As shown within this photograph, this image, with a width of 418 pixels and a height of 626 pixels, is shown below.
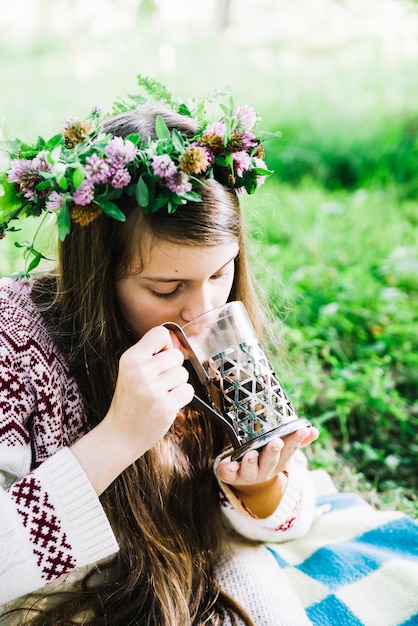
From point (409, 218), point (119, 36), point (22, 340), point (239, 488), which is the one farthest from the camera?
point (119, 36)

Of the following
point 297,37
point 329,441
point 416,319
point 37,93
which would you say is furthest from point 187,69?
point 329,441

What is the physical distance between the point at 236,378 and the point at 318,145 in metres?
4.43

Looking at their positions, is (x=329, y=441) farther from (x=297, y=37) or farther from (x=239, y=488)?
(x=297, y=37)

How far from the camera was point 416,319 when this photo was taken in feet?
11.3

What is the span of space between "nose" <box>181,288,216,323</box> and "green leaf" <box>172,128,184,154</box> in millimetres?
324

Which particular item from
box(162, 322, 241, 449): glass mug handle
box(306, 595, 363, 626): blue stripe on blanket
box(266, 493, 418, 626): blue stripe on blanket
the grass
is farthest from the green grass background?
box(306, 595, 363, 626): blue stripe on blanket

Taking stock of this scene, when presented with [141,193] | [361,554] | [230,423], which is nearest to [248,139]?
[141,193]

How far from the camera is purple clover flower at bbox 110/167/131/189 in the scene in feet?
4.41

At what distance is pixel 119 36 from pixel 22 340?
749 centimetres

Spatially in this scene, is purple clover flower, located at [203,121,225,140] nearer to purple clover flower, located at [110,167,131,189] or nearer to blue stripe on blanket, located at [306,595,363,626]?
purple clover flower, located at [110,167,131,189]

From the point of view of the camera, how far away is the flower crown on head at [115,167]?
4.40ft

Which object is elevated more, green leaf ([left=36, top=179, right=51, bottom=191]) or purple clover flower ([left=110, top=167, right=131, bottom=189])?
green leaf ([left=36, top=179, right=51, bottom=191])

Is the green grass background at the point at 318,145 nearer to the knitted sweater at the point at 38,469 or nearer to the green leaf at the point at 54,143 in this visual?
the green leaf at the point at 54,143

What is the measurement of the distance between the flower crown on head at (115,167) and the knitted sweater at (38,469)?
19 cm
